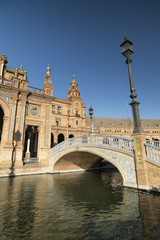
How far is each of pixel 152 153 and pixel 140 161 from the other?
2.86 feet

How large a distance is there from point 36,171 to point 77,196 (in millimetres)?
10269

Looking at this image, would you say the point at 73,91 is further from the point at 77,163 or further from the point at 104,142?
the point at 104,142

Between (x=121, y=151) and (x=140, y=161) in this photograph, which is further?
(x=121, y=151)

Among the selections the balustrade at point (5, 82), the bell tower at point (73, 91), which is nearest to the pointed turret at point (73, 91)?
the bell tower at point (73, 91)

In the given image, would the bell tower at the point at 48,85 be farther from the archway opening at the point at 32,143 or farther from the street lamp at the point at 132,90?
the street lamp at the point at 132,90

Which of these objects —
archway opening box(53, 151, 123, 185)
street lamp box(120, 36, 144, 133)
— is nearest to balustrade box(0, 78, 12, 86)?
archway opening box(53, 151, 123, 185)

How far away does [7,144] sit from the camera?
15.8 m

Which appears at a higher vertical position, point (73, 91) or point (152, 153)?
point (73, 91)

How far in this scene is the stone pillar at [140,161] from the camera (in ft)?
26.8

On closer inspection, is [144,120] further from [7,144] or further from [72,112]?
[7,144]

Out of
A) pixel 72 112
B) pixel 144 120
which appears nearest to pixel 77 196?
pixel 72 112

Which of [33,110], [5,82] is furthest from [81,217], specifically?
[5,82]

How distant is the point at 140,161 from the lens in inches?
330

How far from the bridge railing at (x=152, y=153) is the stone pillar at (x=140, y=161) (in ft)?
0.78
